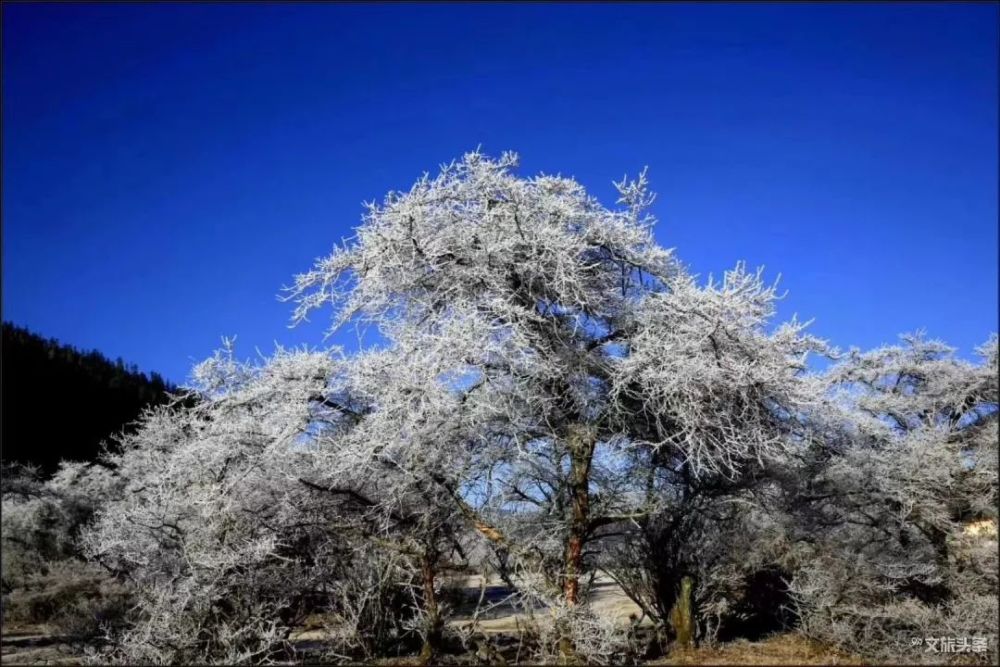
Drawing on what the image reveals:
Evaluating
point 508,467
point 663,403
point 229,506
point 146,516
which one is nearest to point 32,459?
point 146,516

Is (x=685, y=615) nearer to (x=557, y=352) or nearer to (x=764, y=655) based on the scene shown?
(x=764, y=655)

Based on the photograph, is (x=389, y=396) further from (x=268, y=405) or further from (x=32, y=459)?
(x=32, y=459)

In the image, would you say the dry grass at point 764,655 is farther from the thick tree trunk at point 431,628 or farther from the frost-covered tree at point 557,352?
the thick tree trunk at point 431,628

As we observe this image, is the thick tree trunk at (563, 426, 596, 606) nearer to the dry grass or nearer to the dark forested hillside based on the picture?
the dry grass

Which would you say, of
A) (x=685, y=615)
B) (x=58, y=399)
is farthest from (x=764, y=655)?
(x=58, y=399)

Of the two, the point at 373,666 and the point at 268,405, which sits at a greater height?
the point at 268,405

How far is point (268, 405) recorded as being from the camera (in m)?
10.8

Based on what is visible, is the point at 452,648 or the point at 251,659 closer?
the point at 251,659

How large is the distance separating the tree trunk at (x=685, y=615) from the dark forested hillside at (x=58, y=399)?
2145 centimetres

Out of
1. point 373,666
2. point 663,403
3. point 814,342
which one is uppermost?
point 814,342

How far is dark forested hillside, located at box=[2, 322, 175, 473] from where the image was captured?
91.6 feet

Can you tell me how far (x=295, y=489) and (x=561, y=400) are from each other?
418 cm

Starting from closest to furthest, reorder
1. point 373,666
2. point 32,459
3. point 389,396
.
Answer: point 389,396 < point 373,666 < point 32,459

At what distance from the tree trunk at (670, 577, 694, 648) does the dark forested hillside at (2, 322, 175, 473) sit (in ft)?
70.4
